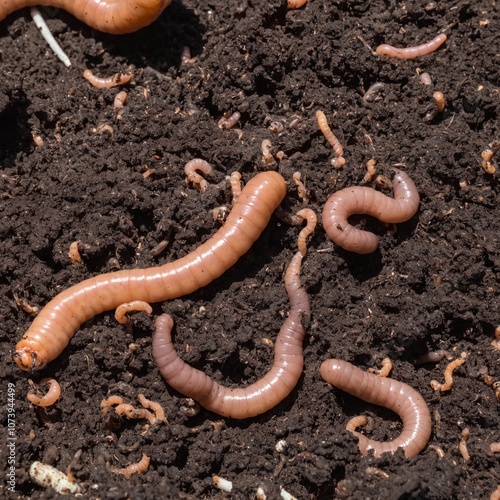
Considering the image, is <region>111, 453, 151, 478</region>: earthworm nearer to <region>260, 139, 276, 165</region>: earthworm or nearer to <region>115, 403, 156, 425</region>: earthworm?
<region>115, 403, 156, 425</region>: earthworm

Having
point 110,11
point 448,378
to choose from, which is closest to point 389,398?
point 448,378

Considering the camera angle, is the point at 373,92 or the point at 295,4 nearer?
the point at 373,92

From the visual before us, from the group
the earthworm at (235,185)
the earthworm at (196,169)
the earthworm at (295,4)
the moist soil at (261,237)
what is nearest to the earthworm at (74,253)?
the moist soil at (261,237)

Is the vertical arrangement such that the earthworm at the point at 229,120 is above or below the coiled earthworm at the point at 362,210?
above

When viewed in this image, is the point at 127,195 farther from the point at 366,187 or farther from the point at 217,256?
the point at 366,187

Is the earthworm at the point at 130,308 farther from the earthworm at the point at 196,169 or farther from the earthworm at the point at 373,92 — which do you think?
the earthworm at the point at 373,92

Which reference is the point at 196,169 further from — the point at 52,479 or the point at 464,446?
the point at 464,446
